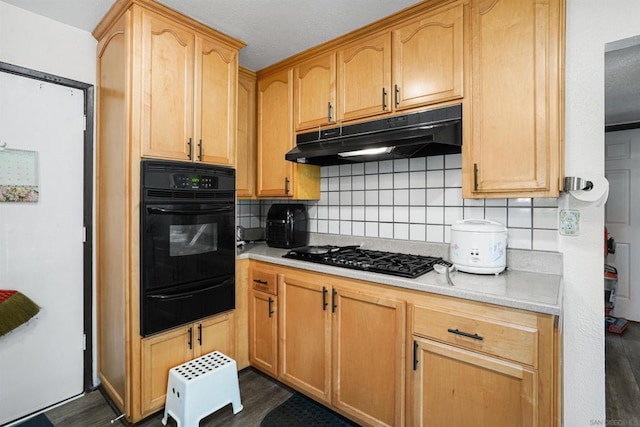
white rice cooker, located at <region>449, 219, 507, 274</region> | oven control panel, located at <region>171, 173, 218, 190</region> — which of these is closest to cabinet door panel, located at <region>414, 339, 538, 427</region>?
Result: white rice cooker, located at <region>449, 219, 507, 274</region>

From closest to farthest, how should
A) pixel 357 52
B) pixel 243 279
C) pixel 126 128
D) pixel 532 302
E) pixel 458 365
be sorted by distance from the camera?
1. pixel 532 302
2. pixel 458 365
3. pixel 126 128
4. pixel 357 52
5. pixel 243 279

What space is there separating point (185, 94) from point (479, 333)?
6.59ft

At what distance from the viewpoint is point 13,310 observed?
169 cm

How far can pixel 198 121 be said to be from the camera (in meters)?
1.94

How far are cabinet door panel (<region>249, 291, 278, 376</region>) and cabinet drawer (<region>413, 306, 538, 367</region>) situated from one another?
40.8 inches

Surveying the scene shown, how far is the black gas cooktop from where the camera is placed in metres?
1.60

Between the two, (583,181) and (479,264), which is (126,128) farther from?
(583,181)

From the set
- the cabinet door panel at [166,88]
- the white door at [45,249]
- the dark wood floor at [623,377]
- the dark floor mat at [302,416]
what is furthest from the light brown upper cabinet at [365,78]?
the dark wood floor at [623,377]

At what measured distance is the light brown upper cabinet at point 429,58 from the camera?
5.34ft

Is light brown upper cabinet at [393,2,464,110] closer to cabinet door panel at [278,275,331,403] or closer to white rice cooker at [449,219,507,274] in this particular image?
white rice cooker at [449,219,507,274]

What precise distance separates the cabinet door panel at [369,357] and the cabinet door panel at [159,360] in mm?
934

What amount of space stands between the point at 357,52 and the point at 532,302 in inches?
67.1

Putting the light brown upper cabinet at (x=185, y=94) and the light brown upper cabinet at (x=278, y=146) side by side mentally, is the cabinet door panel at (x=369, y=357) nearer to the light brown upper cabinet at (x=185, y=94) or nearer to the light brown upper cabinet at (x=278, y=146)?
the light brown upper cabinet at (x=278, y=146)

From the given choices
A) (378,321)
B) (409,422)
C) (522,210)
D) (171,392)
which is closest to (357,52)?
(522,210)
